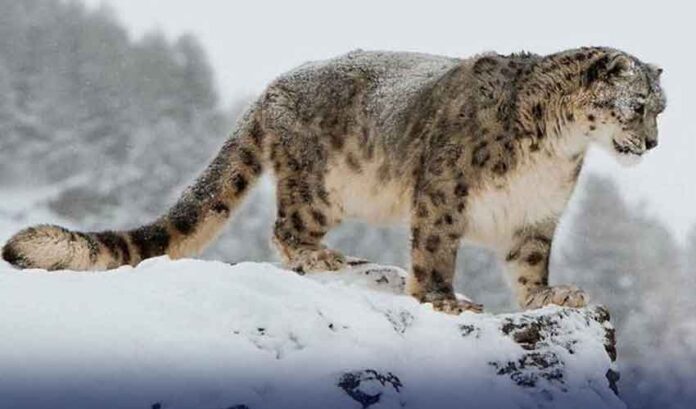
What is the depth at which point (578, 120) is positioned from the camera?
6816 millimetres

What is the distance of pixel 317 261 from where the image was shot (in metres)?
7.19

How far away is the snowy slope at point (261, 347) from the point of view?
4.41 meters

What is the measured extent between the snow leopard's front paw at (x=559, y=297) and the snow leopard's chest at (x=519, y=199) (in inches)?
13.5

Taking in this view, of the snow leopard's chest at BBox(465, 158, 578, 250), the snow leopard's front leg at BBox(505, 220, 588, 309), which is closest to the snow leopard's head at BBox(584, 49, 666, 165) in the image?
the snow leopard's chest at BBox(465, 158, 578, 250)

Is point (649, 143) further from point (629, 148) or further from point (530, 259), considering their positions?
point (530, 259)

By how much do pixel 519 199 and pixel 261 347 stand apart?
7.33ft

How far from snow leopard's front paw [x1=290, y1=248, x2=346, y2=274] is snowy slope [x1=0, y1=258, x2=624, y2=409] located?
1.33 meters

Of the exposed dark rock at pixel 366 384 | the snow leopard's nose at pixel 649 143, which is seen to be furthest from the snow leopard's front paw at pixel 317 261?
the exposed dark rock at pixel 366 384

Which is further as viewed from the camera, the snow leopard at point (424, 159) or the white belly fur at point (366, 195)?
the white belly fur at point (366, 195)

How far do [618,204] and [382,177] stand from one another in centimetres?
2002

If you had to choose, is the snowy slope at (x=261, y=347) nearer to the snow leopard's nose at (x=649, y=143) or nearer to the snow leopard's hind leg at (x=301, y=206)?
the snow leopard's nose at (x=649, y=143)

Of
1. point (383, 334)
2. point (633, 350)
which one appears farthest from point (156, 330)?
point (633, 350)

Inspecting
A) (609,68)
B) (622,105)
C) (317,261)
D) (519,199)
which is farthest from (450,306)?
(609,68)

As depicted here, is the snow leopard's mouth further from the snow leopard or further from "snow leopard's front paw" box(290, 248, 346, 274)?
"snow leopard's front paw" box(290, 248, 346, 274)
